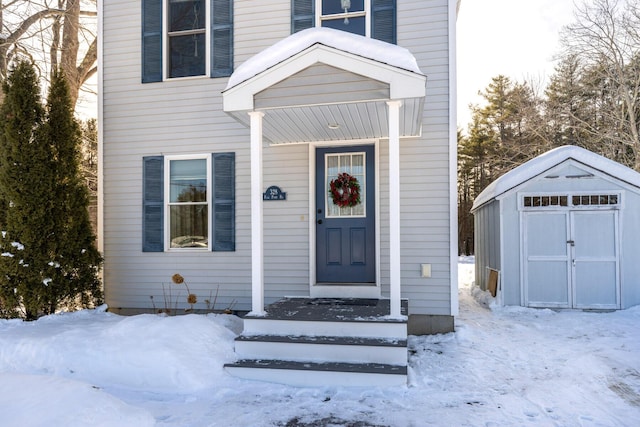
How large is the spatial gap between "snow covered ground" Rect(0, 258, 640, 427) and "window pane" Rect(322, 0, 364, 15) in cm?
426

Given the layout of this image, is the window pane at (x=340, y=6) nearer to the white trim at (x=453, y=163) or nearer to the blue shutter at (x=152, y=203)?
the white trim at (x=453, y=163)

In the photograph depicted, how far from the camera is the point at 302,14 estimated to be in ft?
18.7

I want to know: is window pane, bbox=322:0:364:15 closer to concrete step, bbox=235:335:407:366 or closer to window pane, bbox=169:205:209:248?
window pane, bbox=169:205:209:248

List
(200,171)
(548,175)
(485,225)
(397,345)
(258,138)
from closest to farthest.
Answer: (397,345) < (258,138) < (200,171) < (548,175) < (485,225)

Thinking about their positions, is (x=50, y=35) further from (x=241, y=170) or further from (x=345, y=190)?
(x=345, y=190)

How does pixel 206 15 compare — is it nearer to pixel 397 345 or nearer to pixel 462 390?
pixel 397 345

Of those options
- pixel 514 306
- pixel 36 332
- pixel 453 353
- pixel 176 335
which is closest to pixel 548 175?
pixel 514 306

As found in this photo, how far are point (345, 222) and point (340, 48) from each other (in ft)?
7.53

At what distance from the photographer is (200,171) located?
6055 millimetres

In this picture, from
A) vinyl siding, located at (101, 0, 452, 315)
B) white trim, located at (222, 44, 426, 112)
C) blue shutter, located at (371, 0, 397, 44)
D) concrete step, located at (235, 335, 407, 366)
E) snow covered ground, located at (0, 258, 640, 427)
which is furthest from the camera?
blue shutter, located at (371, 0, 397, 44)

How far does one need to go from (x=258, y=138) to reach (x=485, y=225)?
16.9 ft

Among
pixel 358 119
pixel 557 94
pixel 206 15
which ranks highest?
pixel 557 94

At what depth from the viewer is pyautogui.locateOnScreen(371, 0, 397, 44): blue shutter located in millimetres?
5449

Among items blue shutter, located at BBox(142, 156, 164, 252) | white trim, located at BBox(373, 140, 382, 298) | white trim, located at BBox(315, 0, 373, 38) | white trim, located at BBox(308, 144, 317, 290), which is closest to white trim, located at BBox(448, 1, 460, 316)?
white trim, located at BBox(373, 140, 382, 298)
